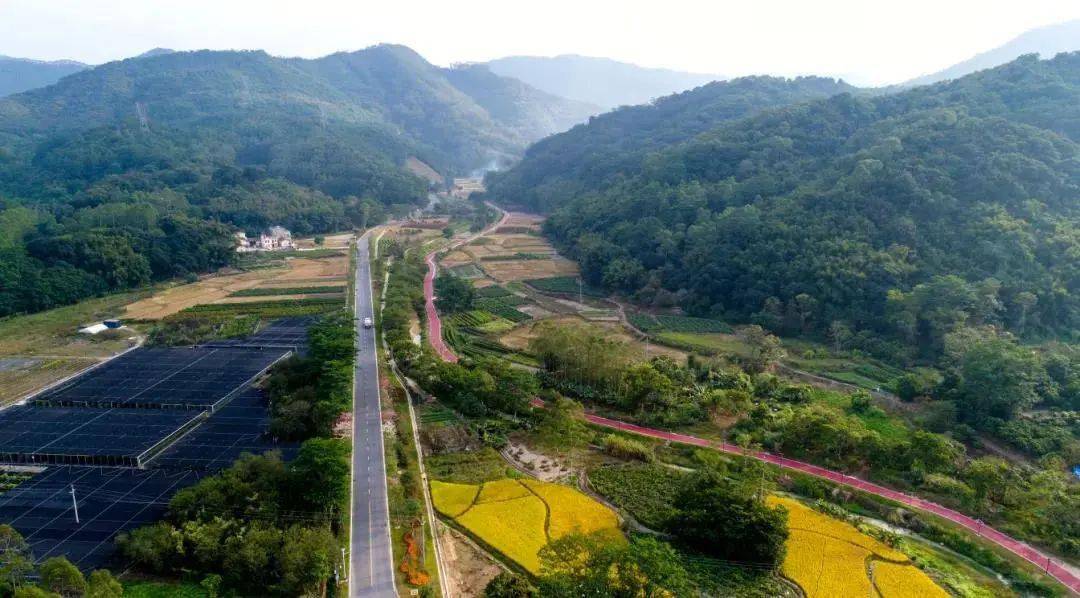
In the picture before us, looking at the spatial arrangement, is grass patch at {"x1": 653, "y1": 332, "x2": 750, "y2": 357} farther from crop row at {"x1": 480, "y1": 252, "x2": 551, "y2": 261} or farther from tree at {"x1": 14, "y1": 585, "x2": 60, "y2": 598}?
tree at {"x1": 14, "y1": 585, "x2": 60, "y2": 598}

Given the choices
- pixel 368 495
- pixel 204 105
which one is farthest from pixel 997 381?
pixel 204 105

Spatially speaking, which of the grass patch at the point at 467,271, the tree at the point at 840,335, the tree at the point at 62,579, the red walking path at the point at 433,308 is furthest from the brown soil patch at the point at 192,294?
the tree at the point at 840,335

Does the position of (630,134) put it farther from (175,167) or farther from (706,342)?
(175,167)

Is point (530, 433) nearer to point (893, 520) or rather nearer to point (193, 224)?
point (893, 520)

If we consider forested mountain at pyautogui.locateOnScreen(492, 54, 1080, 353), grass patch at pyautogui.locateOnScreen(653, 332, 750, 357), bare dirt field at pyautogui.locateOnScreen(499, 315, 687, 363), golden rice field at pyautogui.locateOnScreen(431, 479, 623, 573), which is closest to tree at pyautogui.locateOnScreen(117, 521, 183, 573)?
golden rice field at pyautogui.locateOnScreen(431, 479, 623, 573)

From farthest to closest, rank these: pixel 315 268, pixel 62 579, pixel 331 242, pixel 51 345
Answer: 1. pixel 331 242
2. pixel 315 268
3. pixel 51 345
4. pixel 62 579

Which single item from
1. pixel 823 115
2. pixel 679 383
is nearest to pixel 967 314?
pixel 679 383
